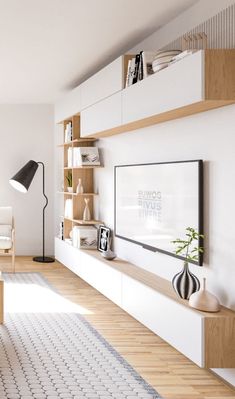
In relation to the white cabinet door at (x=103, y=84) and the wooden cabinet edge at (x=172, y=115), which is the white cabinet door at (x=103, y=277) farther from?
the white cabinet door at (x=103, y=84)

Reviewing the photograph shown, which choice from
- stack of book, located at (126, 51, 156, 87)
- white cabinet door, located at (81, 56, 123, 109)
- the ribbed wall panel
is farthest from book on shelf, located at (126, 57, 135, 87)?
the ribbed wall panel

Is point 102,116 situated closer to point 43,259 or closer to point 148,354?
point 148,354

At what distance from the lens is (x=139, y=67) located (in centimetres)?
461

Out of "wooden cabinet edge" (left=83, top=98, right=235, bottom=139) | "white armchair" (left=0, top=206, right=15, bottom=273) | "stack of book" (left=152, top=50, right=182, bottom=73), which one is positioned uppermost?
"stack of book" (left=152, top=50, right=182, bottom=73)

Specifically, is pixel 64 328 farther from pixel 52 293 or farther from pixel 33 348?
pixel 52 293

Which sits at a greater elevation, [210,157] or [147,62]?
[147,62]

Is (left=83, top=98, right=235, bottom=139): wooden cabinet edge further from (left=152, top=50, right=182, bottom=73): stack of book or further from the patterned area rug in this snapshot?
the patterned area rug

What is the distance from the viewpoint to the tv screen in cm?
399

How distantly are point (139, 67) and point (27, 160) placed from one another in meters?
4.77

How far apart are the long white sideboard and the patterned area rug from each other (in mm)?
354

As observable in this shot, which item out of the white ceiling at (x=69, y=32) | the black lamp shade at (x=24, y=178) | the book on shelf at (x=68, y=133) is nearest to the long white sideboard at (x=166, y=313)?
the black lamp shade at (x=24, y=178)

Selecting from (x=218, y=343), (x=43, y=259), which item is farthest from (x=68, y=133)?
(x=218, y=343)

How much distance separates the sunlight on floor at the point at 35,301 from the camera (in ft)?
17.6

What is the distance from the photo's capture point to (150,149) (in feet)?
16.5
